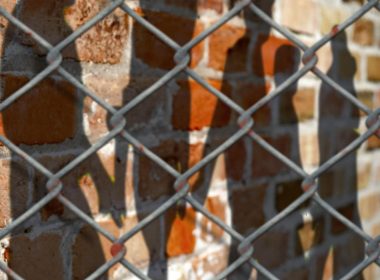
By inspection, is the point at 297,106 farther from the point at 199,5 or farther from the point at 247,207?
the point at 199,5

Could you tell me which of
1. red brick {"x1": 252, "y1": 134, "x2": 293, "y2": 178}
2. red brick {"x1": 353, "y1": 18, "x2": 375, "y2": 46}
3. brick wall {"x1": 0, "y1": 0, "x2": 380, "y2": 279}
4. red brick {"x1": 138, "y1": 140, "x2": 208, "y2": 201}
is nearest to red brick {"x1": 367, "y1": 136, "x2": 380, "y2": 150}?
brick wall {"x1": 0, "y1": 0, "x2": 380, "y2": 279}

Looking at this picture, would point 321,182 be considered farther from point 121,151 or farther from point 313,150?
point 121,151

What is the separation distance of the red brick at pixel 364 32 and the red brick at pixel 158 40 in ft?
1.95

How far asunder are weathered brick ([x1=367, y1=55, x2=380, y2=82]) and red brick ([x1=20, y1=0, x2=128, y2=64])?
857 millimetres

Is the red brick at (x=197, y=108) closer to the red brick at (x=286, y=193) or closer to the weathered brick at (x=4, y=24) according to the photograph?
the red brick at (x=286, y=193)

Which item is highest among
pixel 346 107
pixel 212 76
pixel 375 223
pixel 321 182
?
pixel 212 76

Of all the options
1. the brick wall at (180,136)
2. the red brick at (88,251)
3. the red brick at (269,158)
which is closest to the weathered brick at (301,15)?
the brick wall at (180,136)

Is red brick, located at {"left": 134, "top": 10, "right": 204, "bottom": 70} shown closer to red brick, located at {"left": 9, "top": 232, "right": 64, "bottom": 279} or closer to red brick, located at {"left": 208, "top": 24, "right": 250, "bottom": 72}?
red brick, located at {"left": 208, "top": 24, "right": 250, "bottom": 72}

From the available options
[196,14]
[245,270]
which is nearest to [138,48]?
[196,14]

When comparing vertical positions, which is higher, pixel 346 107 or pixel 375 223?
pixel 346 107

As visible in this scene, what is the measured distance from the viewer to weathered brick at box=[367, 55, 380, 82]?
163 centimetres

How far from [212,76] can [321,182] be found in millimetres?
449

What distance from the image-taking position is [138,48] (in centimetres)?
102

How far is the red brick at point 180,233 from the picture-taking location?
1106 millimetres
